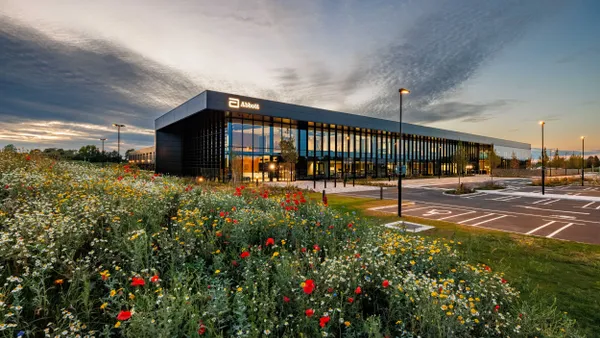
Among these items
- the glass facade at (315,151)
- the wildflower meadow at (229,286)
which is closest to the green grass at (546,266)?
the wildflower meadow at (229,286)

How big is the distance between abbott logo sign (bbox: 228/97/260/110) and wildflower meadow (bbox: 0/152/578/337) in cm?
2596

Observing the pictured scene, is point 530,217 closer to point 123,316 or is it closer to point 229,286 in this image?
point 229,286

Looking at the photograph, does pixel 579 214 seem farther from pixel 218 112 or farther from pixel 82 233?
pixel 218 112

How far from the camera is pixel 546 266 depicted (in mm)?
6926

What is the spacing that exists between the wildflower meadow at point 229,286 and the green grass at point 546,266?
1343mm

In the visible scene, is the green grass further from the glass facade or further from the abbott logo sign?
the abbott logo sign

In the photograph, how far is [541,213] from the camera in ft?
49.6

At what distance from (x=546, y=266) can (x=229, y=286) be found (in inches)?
324

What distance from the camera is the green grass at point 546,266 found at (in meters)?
5.00

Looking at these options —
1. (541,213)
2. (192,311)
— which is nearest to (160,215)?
(192,311)

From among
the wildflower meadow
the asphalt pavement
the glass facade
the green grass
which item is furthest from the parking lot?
the wildflower meadow

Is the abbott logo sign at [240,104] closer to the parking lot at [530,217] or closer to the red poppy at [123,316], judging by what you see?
the parking lot at [530,217]

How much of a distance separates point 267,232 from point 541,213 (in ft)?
57.5

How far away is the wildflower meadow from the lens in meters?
2.65
